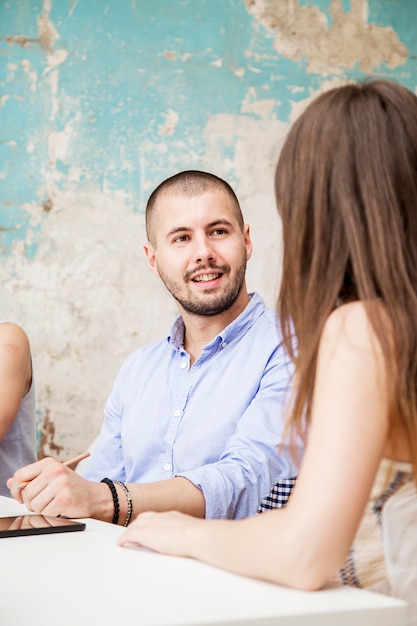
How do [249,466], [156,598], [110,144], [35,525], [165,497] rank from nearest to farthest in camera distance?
[156,598], [35,525], [165,497], [249,466], [110,144]

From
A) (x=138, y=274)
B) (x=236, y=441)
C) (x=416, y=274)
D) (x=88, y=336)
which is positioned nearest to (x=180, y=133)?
(x=138, y=274)

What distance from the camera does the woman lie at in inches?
37.9

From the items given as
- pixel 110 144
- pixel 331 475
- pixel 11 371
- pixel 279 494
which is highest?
pixel 110 144

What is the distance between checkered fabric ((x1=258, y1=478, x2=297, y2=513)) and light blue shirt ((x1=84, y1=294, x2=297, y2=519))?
0.02 meters

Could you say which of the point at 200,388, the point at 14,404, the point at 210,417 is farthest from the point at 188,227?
the point at 14,404

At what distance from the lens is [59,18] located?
381cm

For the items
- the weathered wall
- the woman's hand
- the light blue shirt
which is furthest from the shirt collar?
the weathered wall

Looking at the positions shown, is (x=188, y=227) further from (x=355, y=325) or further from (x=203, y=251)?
(x=355, y=325)

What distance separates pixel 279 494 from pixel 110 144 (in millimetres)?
2257

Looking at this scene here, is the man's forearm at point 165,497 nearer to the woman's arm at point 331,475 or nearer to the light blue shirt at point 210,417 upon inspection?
the light blue shirt at point 210,417

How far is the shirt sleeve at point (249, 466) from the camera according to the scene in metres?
1.85

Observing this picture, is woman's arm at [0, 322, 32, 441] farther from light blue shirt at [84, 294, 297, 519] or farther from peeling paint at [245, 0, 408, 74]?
peeling paint at [245, 0, 408, 74]

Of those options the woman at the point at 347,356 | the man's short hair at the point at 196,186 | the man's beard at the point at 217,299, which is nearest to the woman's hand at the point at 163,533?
the woman at the point at 347,356

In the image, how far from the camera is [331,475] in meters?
0.96
